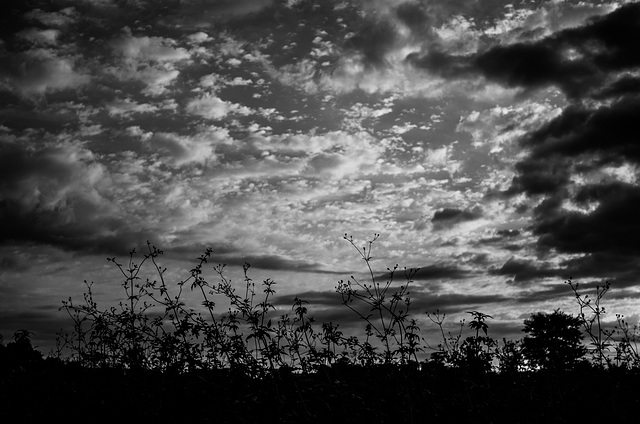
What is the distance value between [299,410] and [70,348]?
6.33 meters

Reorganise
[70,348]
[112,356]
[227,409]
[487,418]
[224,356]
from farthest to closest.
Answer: [70,348], [112,356], [224,356], [487,418], [227,409]

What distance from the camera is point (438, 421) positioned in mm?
9844

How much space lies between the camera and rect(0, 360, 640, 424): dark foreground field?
952 cm

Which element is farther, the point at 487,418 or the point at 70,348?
the point at 70,348

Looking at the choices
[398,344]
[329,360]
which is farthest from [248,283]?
[398,344]

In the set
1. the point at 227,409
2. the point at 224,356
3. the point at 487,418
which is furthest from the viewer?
the point at 224,356

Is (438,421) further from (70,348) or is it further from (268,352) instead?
(70,348)

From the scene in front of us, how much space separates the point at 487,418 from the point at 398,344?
200 cm

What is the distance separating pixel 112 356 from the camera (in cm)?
1234

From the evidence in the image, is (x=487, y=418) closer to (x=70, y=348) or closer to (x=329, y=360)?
(x=329, y=360)

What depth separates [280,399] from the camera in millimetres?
9797

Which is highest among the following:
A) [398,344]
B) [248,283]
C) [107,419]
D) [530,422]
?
[248,283]

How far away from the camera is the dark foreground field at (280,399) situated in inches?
375

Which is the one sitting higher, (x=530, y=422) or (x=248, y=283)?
(x=248, y=283)
